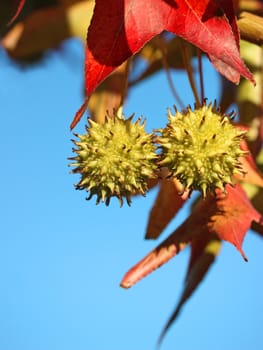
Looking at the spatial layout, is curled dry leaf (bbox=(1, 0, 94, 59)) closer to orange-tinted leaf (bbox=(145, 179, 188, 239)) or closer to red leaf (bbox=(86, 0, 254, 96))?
orange-tinted leaf (bbox=(145, 179, 188, 239))

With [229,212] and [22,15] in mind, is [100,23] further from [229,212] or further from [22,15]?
[22,15]

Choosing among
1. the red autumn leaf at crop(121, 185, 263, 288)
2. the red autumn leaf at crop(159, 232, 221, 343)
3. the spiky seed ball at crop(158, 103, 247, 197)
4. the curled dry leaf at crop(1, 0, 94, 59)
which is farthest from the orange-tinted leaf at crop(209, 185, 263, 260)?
the curled dry leaf at crop(1, 0, 94, 59)

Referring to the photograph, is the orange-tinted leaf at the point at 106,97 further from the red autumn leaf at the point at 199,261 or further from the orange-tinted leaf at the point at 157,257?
the orange-tinted leaf at the point at 157,257

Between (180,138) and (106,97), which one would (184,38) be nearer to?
(180,138)

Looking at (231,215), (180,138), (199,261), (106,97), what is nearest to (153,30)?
(180,138)

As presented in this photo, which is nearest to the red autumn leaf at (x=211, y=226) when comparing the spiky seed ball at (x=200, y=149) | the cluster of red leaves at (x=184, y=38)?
the cluster of red leaves at (x=184, y=38)

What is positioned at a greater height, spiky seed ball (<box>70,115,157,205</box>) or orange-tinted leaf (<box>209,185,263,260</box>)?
spiky seed ball (<box>70,115,157,205</box>)

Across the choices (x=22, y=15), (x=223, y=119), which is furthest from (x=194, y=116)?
(x=22, y=15)
